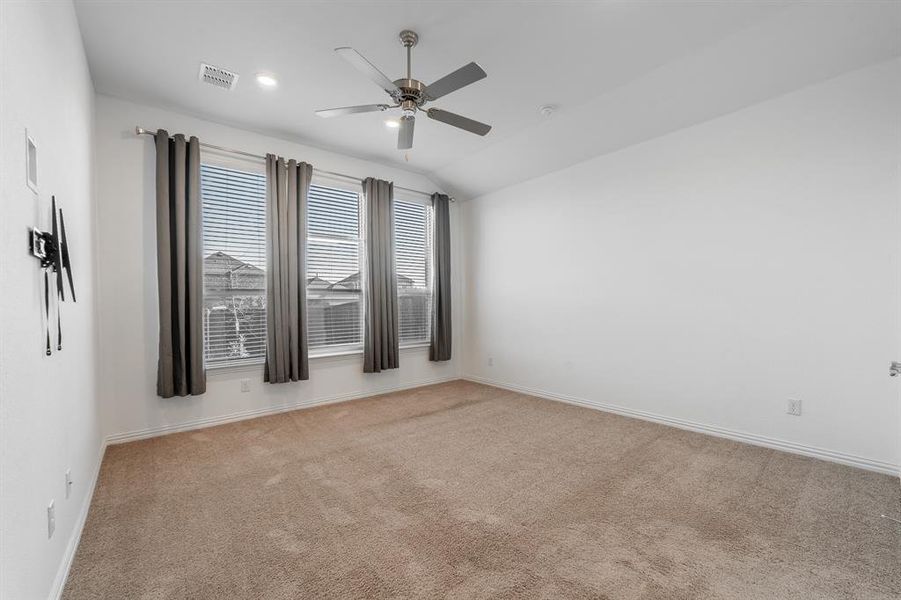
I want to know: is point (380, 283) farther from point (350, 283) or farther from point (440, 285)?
point (440, 285)

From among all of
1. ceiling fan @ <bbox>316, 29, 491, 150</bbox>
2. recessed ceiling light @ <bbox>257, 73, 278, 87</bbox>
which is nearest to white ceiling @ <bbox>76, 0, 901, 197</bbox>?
recessed ceiling light @ <bbox>257, 73, 278, 87</bbox>

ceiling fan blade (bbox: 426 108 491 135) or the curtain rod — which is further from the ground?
the curtain rod

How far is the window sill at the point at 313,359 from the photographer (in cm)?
384

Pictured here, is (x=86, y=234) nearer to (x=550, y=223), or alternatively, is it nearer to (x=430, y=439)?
(x=430, y=439)

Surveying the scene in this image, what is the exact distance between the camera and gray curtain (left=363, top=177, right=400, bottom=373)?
4.75 metres

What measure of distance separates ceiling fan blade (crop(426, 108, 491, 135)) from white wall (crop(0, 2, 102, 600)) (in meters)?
1.93

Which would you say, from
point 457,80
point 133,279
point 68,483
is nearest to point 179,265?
point 133,279

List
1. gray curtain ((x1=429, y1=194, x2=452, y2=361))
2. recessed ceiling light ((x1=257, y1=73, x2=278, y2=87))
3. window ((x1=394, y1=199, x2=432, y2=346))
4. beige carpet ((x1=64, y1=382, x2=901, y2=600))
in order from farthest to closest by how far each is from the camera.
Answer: gray curtain ((x1=429, y1=194, x2=452, y2=361)), window ((x1=394, y1=199, x2=432, y2=346)), recessed ceiling light ((x1=257, y1=73, x2=278, y2=87)), beige carpet ((x1=64, y1=382, x2=901, y2=600))

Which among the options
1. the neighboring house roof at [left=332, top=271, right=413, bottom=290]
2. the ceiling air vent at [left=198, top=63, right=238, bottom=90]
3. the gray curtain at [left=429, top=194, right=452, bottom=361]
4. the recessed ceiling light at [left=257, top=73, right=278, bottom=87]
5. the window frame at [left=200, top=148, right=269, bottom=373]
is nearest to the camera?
the ceiling air vent at [left=198, top=63, right=238, bottom=90]

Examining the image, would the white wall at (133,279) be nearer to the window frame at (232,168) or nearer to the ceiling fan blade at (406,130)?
the window frame at (232,168)

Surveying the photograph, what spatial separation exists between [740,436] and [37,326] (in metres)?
4.53

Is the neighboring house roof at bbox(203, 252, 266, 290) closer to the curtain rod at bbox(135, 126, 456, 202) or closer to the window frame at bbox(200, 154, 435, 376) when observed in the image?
the window frame at bbox(200, 154, 435, 376)

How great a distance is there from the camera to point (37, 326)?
150 cm

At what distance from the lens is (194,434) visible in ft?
11.6
